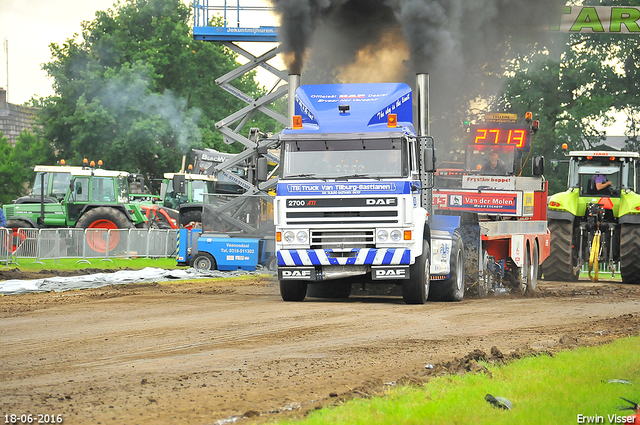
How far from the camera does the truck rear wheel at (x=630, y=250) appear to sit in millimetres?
21500

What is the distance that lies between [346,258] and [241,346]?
4.81 metres

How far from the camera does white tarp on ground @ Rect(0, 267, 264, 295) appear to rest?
56.1ft

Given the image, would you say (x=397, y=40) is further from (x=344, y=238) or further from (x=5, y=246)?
(x=5, y=246)

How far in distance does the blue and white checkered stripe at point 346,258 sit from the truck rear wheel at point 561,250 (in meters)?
10.00

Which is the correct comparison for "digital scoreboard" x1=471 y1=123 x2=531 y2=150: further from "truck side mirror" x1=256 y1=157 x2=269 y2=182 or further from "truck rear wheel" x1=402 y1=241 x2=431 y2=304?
"truck side mirror" x1=256 y1=157 x2=269 y2=182

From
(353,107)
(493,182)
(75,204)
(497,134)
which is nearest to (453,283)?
(353,107)

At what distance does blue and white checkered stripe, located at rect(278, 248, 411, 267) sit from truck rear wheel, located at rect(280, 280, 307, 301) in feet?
3.37

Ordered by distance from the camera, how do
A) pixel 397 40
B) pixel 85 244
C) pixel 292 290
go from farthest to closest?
pixel 85 244 → pixel 397 40 → pixel 292 290

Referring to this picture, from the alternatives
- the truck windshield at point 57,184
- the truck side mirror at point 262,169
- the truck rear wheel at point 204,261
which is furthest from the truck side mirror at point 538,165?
the truck windshield at point 57,184

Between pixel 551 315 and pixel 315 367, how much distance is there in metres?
6.36

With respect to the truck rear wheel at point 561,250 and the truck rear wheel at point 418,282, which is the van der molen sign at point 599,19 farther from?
the truck rear wheel at point 418,282

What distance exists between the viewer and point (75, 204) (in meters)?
28.6

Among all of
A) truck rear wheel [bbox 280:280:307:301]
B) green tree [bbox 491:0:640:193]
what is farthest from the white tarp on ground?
A: green tree [bbox 491:0:640:193]

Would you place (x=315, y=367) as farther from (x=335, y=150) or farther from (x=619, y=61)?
(x=619, y=61)
